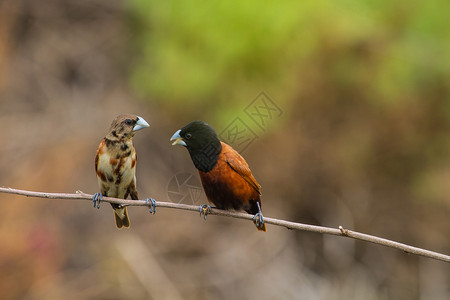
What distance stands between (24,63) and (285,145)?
5.02 meters

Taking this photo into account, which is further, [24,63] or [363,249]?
[24,63]

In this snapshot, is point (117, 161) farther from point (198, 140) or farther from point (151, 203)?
point (198, 140)

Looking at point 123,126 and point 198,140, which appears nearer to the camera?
point 198,140

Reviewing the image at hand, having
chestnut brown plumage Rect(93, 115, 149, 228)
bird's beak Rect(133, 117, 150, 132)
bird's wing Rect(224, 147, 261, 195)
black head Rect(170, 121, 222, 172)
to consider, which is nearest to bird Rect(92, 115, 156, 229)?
chestnut brown plumage Rect(93, 115, 149, 228)

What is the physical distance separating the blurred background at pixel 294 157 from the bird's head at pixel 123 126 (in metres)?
4.08

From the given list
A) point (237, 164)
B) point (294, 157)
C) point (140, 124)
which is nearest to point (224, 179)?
point (237, 164)

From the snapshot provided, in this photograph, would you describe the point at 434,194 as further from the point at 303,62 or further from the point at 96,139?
the point at 96,139

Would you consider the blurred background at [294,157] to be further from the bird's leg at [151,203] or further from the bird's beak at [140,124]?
the bird's beak at [140,124]

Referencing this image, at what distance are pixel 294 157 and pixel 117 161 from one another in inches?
181

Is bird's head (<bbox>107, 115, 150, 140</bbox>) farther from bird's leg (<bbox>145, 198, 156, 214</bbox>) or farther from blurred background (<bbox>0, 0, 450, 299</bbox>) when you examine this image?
blurred background (<bbox>0, 0, 450, 299</bbox>)

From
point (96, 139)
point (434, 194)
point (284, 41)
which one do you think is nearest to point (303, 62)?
point (284, 41)

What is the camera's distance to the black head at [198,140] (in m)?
3.23

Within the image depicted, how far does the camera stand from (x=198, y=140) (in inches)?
129

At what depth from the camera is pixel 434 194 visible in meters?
8.38
